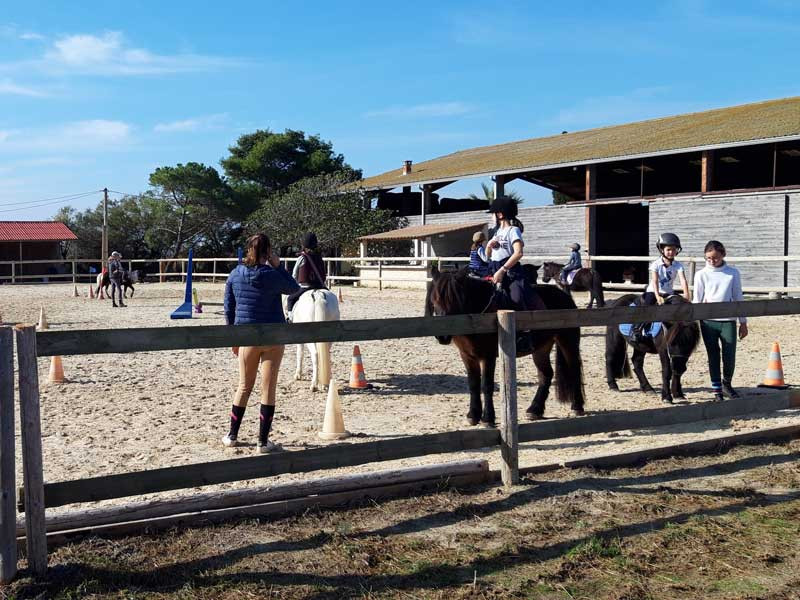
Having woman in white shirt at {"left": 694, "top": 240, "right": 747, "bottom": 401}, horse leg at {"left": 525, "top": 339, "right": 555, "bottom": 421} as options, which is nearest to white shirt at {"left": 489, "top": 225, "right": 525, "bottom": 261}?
horse leg at {"left": 525, "top": 339, "right": 555, "bottom": 421}

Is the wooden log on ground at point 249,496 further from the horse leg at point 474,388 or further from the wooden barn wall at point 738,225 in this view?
the wooden barn wall at point 738,225

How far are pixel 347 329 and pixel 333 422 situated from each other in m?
2.23

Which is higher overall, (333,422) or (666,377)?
(666,377)

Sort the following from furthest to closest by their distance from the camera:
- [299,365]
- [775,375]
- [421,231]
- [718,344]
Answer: [421,231] < [299,365] < [775,375] < [718,344]

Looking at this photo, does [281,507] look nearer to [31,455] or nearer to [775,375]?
[31,455]

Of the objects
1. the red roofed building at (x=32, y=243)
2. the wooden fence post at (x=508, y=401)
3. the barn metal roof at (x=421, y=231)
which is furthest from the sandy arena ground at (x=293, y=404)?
the red roofed building at (x=32, y=243)

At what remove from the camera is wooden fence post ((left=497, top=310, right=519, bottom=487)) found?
508 cm

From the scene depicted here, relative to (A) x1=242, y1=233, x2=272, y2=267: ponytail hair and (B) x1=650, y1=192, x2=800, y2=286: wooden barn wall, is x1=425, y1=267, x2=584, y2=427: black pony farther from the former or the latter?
(B) x1=650, y1=192, x2=800, y2=286: wooden barn wall

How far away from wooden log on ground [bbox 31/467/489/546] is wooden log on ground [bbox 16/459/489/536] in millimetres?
18

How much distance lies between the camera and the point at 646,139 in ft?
99.7

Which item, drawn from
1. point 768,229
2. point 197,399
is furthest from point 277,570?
point 768,229

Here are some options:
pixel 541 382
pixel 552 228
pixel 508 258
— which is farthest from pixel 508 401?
pixel 552 228

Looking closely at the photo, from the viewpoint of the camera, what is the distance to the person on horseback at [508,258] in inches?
280

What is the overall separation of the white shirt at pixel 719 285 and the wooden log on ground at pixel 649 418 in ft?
5.51
